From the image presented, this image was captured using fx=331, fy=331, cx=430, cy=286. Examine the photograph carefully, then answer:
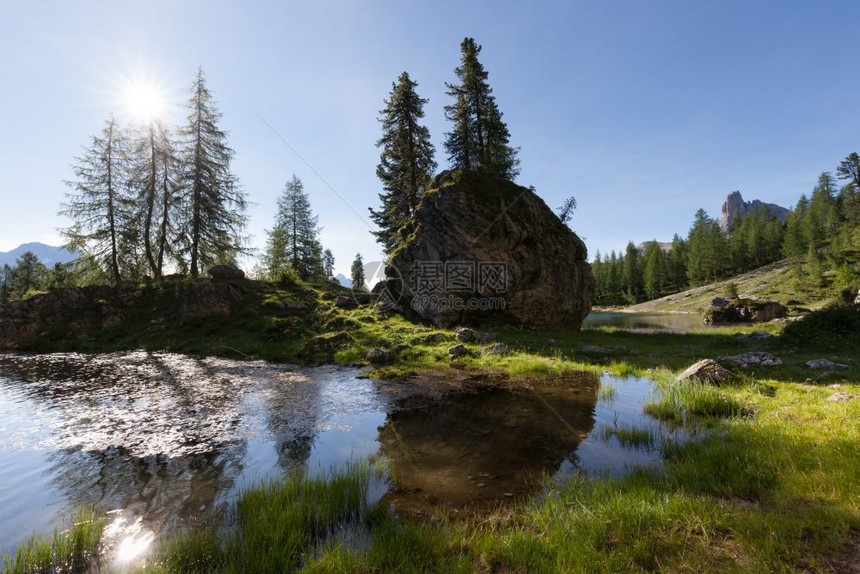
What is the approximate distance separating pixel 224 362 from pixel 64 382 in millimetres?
6389

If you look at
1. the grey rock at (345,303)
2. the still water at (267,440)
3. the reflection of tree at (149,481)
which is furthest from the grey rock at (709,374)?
the grey rock at (345,303)

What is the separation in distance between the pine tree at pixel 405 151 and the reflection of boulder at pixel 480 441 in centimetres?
2450

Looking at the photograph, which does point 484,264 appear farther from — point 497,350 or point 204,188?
point 204,188

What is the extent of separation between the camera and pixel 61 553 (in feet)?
13.9

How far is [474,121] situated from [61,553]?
39.9 m

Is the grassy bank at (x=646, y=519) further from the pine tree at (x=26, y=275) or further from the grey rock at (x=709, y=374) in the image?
the pine tree at (x=26, y=275)

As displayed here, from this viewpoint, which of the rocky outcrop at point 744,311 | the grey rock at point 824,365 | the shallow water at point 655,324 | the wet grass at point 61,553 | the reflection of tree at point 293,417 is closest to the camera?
the wet grass at point 61,553

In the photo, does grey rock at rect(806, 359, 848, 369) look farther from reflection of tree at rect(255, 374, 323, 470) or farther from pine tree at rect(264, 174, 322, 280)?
pine tree at rect(264, 174, 322, 280)

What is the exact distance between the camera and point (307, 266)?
4850 cm

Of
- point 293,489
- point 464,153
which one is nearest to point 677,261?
point 464,153

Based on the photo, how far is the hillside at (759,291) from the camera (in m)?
68.9

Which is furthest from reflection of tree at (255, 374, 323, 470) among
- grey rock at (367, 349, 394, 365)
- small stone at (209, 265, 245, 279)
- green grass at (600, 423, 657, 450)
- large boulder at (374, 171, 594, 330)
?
small stone at (209, 265, 245, 279)

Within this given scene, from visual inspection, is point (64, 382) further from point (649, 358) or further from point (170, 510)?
point (649, 358)

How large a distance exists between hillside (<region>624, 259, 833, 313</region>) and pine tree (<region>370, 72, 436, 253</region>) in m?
70.2
